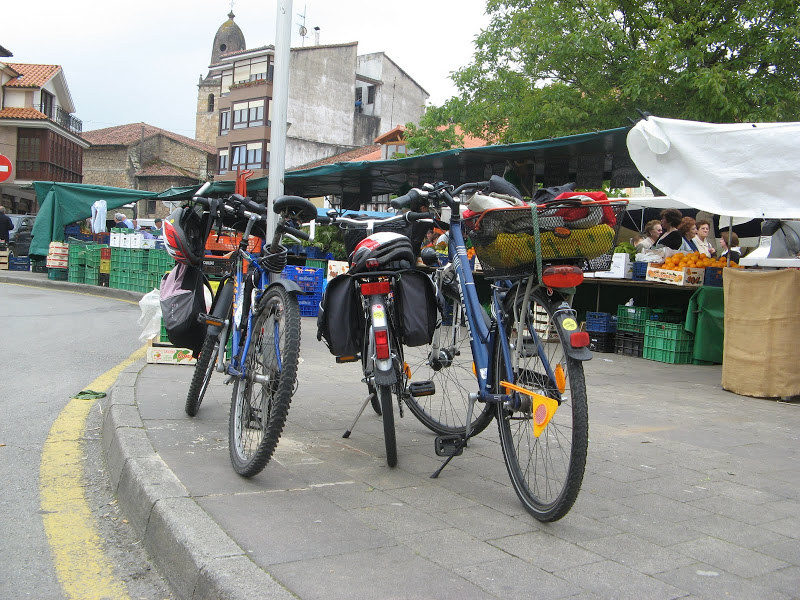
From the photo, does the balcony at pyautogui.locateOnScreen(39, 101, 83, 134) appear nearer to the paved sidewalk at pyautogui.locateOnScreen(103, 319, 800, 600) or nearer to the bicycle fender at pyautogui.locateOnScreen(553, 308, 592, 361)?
the paved sidewalk at pyautogui.locateOnScreen(103, 319, 800, 600)

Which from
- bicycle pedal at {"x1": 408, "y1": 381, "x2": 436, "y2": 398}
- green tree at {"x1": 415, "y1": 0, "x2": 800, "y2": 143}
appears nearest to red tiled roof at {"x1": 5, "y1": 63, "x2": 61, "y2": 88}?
green tree at {"x1": 415, "y1": 0, "x2": 800, "y2": 143}

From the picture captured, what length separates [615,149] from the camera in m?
10.4

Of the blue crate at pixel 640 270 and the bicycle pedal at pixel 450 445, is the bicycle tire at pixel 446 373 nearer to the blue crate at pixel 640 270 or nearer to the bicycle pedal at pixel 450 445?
the bicycle pedal at pixel 450 445

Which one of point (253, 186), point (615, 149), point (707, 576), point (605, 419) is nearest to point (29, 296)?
point (253, 186)

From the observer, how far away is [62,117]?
56.4 metres

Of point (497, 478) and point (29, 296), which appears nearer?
point (497, 478)

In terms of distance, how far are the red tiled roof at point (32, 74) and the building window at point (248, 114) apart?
42.6 ft

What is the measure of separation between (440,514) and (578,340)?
0.98 metres

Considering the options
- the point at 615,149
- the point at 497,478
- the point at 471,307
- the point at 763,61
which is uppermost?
the point at 763,61

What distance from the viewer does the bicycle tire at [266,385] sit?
11.6ft

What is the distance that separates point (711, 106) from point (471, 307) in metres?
15.5

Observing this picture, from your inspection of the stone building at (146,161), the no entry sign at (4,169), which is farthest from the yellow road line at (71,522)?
the stone building at (146,161)

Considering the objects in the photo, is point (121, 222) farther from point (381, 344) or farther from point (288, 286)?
point (381, 344)

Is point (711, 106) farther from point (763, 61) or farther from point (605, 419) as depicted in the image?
point (605, 419)
